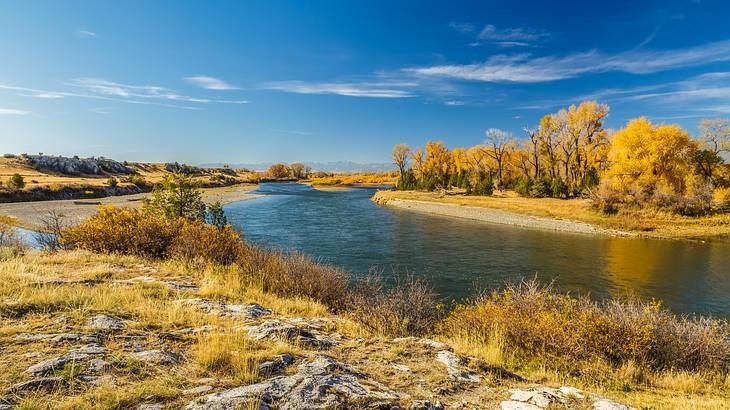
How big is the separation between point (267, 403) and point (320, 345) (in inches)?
92.9

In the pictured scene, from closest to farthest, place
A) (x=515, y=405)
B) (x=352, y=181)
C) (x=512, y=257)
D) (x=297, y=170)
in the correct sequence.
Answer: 1. (x=515, y=405)
2. (x=512, y=257)
3. (x=352, y=181)
4. (x=297, y=170)

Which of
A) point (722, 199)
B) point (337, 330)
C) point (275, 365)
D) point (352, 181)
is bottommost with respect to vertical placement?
point (337, 330)

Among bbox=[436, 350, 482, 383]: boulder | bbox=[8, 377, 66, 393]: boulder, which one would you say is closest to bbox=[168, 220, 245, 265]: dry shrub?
bbox=[8, 377, 66, 393]: boulder

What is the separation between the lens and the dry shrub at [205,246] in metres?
12.7

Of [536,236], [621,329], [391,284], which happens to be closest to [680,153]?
[536,236]

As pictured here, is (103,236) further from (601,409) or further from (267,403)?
(601,409)

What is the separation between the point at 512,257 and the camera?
81.8ft

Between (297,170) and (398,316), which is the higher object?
(297,170)

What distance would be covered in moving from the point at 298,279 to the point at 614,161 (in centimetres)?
4628

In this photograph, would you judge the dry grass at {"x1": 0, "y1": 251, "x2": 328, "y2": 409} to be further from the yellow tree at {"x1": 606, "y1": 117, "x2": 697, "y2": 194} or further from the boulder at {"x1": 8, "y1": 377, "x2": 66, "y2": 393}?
the yellow tree at {"x1": 606, "y1": 117, "x2": 697, "y2": 194}

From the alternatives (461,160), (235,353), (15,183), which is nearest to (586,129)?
(461,160)

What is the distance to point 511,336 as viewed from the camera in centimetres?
762

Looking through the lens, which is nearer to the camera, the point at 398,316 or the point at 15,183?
the point at 398,316

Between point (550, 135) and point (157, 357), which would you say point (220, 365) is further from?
point (550, 135)
